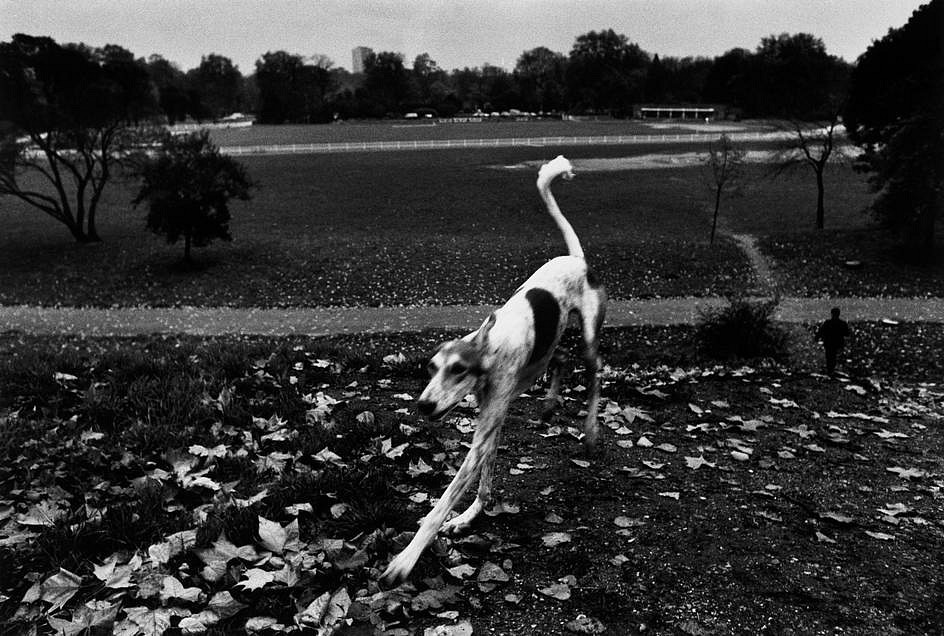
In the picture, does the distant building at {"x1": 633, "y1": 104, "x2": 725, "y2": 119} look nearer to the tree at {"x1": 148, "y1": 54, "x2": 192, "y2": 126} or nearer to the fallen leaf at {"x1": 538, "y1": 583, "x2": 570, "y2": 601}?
the tree at {"x1": 148, "y1": 54, "x2": 192, "y2": 126}

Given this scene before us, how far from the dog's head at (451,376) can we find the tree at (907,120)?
1864cm

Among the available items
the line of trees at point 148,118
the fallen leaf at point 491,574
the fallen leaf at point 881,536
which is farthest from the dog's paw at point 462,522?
the line of trees at point 148,118

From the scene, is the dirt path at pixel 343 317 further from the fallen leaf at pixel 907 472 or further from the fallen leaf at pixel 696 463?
the fallen leaf at pixel 696 463

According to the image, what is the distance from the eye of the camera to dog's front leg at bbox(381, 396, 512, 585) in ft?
14.4


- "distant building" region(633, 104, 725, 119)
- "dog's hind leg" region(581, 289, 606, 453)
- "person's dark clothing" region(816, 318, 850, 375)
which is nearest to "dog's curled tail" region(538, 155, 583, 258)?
"dog's hind leg" region(581, 289, 606, 453)

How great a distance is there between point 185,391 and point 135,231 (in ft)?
77.3

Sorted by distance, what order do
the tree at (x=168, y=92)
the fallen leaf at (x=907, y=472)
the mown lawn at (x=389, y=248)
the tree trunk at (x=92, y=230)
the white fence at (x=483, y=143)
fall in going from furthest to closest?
the tree at (x=168, y=92) → the white fence at (x=483, y=143) → the tree trunk at (x=92, y=230) → the mown lawn at (x=389, y=248) → the fallen leaf at (x=907, y=472)

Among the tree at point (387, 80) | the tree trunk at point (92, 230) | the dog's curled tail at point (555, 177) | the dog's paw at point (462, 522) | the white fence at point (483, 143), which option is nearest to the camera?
the dog's paw at point (462, 522)

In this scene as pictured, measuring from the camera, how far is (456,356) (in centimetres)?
445

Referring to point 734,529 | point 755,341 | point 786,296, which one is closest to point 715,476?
point 734,529

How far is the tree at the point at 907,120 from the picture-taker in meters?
18.0

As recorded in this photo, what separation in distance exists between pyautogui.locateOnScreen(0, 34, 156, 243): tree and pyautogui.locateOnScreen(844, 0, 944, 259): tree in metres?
25.8

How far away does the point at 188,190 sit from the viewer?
68.9 feet

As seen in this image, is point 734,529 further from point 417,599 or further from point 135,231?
point 135,231
